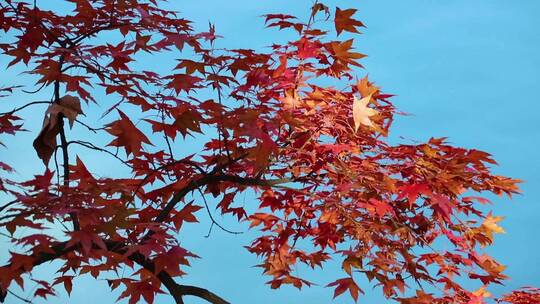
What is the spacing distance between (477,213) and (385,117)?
36.2 inches

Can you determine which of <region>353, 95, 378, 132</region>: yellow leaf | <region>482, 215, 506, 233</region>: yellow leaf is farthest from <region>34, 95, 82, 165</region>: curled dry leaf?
<region>482, 215, 506, 233</region>: yellow leaf

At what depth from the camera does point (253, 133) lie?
3375mm

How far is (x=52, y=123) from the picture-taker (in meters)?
3.66

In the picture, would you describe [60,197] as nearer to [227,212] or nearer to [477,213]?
[227,212]

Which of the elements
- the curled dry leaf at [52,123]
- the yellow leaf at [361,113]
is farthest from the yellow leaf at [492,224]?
the curled dry leaf at [52,123]

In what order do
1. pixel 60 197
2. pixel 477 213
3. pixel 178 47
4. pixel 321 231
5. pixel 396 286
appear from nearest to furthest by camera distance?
pixel 60 197 → pixel 178 47 → pixel 396 286 → pixel 477 213 → pixel 321 231

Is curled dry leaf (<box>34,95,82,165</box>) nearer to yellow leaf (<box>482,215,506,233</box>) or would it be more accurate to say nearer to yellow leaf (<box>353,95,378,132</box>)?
yellow leaf (<box>353,95,378,132</box>)

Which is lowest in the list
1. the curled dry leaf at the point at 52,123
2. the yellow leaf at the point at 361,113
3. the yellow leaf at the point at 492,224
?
the curled dry leaf at the point at 52,123

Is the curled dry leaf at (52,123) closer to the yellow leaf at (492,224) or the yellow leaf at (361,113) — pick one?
the yellow leaf at (361,113)

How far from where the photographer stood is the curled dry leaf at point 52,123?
11.8 ft

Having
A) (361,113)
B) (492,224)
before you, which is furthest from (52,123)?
(492,224)

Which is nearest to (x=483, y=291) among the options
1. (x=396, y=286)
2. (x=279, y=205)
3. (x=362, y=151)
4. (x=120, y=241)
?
(x=396, y=286)

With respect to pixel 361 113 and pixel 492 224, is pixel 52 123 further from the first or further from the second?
pixel 492 224

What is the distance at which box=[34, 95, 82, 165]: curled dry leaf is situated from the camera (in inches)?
142
